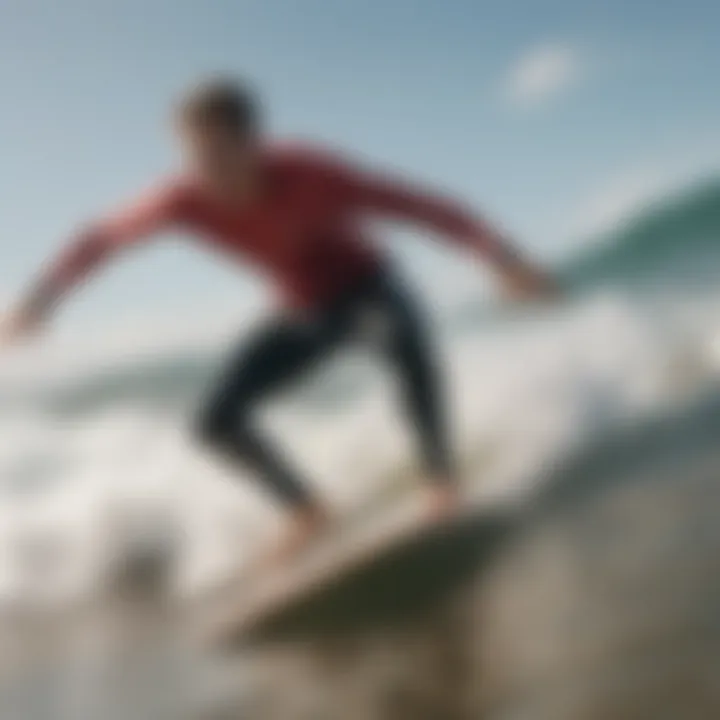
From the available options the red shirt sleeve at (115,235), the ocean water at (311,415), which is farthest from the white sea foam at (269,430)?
the red shirt sleeve at (115,235)

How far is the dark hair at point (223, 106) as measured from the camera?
1.22 m

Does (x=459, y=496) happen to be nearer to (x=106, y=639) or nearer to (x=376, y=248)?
(x=376, y=248)

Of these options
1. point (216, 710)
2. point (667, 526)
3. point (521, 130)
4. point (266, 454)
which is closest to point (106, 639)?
point (216, 710)

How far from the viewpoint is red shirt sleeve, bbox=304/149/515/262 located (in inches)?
48.0

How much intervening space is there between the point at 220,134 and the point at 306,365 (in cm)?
27

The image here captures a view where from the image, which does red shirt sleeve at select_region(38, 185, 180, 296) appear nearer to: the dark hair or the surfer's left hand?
the dark hair

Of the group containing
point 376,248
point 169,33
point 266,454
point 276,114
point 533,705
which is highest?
point 169,33

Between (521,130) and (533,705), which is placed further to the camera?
(521,130)

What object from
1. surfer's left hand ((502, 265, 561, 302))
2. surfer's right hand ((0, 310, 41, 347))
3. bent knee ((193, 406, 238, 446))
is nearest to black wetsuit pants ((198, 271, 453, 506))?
bent knee ((193, 406, 238, 446))

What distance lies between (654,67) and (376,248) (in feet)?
1.41

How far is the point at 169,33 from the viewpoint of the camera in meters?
1.31

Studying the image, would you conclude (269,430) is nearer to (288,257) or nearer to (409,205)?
(288,257)

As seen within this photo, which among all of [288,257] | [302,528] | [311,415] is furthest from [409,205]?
[302,528]

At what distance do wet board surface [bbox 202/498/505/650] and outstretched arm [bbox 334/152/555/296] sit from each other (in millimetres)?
298
